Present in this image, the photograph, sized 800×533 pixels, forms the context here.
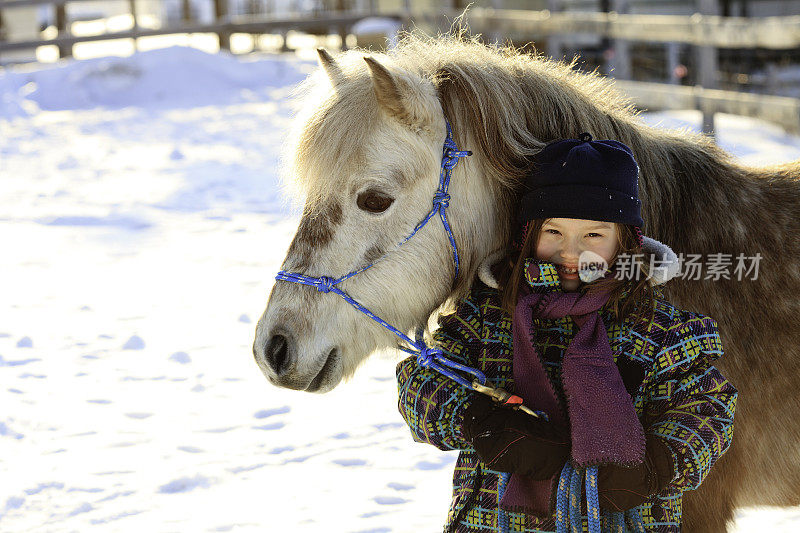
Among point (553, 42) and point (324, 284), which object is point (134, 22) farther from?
point (324, 284)

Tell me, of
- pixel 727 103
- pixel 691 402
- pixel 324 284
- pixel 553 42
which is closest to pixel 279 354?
pixel 324 284

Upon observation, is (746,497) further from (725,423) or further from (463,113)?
(463,113)

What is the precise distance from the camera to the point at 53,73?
41.3 feet

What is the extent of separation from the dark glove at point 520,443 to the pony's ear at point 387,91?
70cm

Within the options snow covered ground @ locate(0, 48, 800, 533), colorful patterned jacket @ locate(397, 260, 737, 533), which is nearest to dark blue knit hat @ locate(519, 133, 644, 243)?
colorful patterned jacket @ locate(397, 260, 737, 533)

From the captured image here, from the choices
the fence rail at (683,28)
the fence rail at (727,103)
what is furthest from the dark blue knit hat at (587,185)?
the fence rail at (683,28)

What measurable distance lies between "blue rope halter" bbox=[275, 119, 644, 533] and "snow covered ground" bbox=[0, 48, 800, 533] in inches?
13.1

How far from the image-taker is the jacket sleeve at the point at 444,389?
1.73 metres

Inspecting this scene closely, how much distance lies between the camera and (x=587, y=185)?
1672 millimetres

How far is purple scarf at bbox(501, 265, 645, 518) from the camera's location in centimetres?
157

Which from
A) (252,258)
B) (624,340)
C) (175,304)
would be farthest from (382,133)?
(252,258)

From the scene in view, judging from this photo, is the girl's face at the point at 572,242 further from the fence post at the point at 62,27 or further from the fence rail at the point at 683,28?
the fence post at the point at 62,27

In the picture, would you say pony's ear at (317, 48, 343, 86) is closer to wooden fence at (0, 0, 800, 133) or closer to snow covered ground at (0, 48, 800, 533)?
snow covered ground at (0, 48, 800, 533)

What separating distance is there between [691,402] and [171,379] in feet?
9.35
